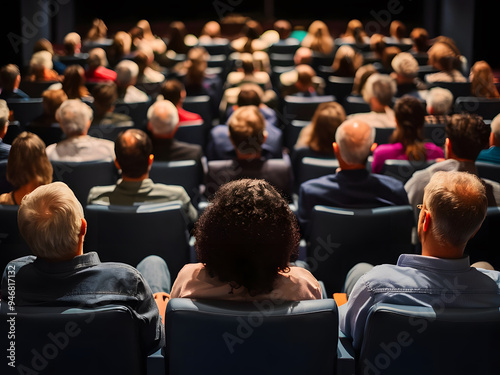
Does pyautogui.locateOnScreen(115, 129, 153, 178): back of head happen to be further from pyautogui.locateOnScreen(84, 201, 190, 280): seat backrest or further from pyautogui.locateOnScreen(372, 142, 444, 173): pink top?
pyautogui.locateOnScreen(372, 142, 444, 173): pink top

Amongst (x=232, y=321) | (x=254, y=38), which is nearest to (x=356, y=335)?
(x=232, y=321)

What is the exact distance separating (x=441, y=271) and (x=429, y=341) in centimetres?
26

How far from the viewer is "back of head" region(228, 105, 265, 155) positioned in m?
3.53

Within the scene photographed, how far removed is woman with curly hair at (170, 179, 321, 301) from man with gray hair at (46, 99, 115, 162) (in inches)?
85.4

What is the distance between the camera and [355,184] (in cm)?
297

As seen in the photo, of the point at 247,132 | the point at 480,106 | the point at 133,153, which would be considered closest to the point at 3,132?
the point at 133,153

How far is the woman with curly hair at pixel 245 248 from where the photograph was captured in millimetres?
1803

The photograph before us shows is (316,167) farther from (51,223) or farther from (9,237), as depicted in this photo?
(51,223)

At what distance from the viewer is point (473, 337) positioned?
172 centimetres

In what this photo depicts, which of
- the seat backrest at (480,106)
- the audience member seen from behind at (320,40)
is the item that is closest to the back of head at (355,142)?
the seat backrest at (480,106)

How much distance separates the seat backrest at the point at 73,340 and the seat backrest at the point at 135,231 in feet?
3.03

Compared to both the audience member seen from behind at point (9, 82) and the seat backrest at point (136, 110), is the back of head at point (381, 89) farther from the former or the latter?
the audience member seen from behind at point (9, 82)

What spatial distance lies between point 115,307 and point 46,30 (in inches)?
389

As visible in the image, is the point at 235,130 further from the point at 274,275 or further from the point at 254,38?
the point at 254,38
